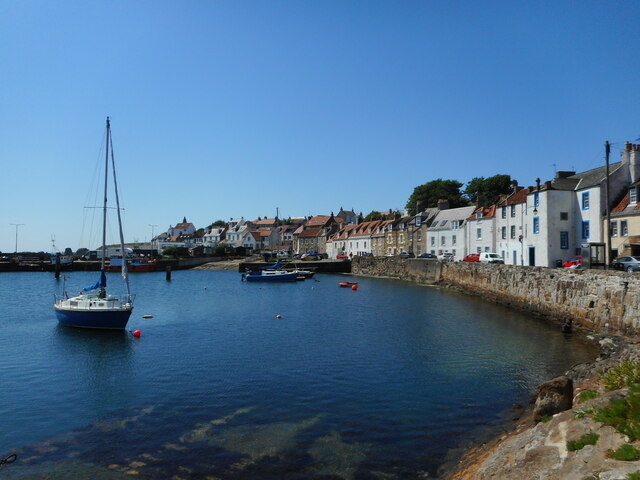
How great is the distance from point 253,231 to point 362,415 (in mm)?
152569

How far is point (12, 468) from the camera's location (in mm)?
13820

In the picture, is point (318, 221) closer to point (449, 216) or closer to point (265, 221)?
point (265, 221)

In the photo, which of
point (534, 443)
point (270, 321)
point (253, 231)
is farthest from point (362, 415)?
point (253, 231)

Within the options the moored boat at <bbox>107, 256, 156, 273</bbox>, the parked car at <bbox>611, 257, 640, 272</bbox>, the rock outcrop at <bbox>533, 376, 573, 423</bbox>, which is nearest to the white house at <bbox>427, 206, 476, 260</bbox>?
the parked car at <bbox>611, 257, 640, 272</bbox>

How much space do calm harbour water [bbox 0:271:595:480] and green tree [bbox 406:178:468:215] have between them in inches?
2987

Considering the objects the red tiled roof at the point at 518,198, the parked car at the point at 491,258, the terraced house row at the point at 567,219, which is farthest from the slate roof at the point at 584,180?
the parked car at the point at 491,258

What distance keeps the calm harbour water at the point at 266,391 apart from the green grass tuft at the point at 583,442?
4.39 metres

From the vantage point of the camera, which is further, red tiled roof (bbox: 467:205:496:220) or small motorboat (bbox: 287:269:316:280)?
small motorboat (bbox: 287:269:316:280)

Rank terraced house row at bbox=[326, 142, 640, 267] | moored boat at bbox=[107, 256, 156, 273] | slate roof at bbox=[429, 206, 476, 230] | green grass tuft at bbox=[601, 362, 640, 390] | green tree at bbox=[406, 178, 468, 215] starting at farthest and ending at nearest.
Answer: moored boat at bbox=[107, 256, 156, 273], green tree at bbox=[406, 178, 468, 215], slate roof at bbox=[429, 206, 476, 230], terraced house row at bbox=[326, 142, 640, 267], green grass tuft at bbox=[601, 362, 640, 390]

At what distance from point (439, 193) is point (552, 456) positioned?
110m

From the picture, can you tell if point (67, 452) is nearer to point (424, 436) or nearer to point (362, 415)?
point (362, 415)

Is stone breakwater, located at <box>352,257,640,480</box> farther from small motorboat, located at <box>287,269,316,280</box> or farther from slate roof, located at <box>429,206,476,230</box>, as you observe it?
small motorboat, located at <box>287,269,316,280</box>

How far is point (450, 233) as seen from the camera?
3231 inches

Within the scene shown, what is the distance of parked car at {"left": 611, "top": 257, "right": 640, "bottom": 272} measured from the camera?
34638 mm
